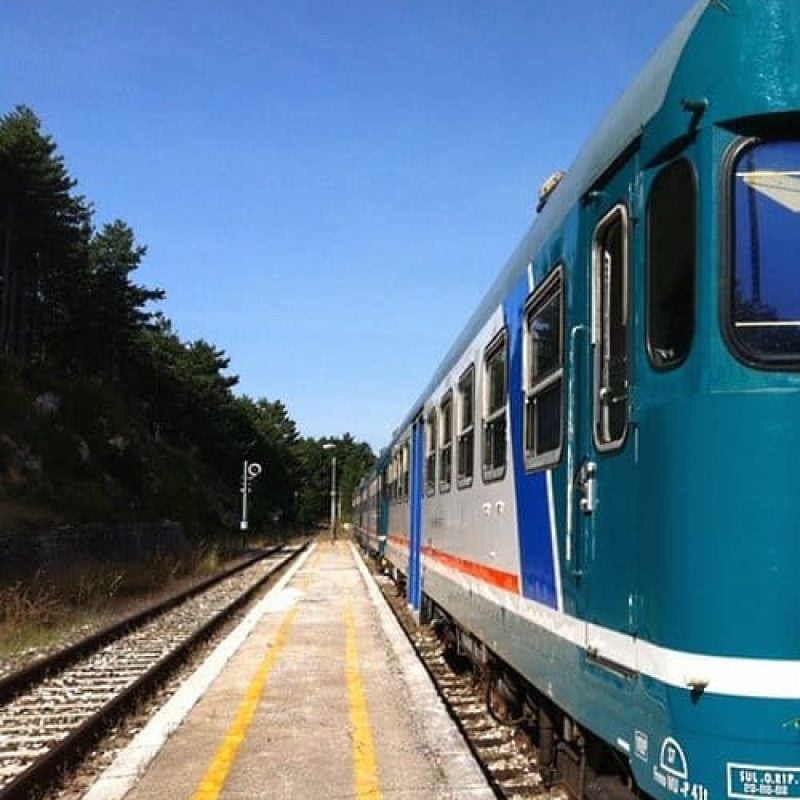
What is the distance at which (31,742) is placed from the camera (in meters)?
8.06

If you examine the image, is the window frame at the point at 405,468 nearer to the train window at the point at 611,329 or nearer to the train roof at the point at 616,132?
the train roof at the point at 616,132

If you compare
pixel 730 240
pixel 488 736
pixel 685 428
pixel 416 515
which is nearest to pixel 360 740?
pixel 488 736

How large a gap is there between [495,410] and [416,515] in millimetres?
7125

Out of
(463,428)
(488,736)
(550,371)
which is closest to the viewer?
(550,371)

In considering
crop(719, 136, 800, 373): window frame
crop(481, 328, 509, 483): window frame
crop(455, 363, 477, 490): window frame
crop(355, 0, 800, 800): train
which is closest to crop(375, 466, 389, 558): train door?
crop(455, 363, 477, 490): window frame

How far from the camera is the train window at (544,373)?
5.12m

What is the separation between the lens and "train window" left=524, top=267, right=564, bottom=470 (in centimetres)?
512

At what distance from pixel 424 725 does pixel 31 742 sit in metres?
3.03

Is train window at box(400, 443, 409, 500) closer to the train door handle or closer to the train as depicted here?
the train

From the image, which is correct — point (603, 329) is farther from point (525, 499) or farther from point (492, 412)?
point (492, 412)

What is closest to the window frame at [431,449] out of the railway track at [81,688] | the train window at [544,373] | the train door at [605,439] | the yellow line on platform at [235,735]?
the yellow line on platform at [235,735]

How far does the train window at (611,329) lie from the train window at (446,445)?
218 inches

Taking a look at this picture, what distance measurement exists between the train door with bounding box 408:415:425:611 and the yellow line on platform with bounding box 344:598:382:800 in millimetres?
2135

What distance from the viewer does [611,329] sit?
4312 millimetres
